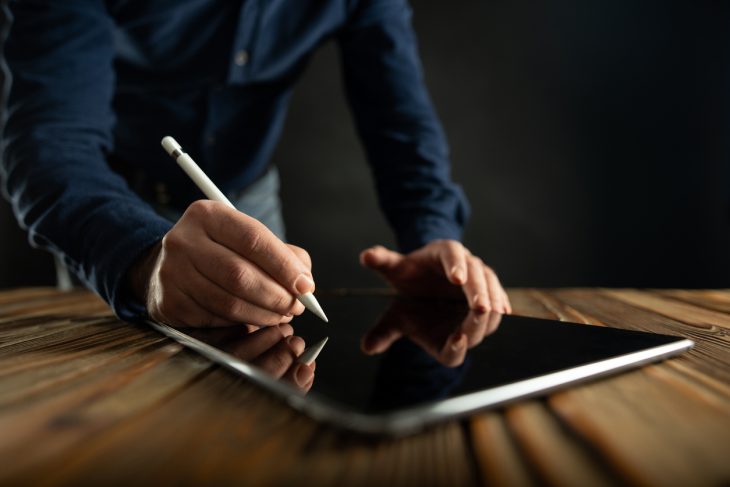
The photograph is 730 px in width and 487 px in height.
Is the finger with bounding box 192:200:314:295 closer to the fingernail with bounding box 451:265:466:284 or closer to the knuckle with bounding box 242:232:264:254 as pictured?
the knuckle with bounding box 242:232:264:254

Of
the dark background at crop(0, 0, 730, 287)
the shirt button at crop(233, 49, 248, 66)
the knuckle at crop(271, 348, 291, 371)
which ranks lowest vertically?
the dark background at crop(0, 0, 730, 287)

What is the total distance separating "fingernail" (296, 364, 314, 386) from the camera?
238 millimetres

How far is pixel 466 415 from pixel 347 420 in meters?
0.05

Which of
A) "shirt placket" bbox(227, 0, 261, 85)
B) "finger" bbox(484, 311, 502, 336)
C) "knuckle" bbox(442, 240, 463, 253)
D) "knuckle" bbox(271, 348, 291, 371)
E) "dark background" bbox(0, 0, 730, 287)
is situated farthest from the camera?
"dark background" bbox(0, 0, 730, 287)

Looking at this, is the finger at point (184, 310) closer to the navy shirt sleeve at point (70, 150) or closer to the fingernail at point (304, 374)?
the navy shirt sleeve at point (70, 150)

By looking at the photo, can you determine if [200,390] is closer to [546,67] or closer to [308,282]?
[308,282]

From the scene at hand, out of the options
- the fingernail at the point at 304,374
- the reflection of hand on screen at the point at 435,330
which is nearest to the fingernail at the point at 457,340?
the reflection of hand on screen at the point at 435,330

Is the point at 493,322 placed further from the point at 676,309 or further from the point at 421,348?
the point at 676,309

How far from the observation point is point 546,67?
79.0 inches

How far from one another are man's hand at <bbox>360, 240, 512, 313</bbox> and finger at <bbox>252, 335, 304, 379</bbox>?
24 cm

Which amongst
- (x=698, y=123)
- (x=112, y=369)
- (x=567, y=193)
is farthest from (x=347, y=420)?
(x=698, y=123)

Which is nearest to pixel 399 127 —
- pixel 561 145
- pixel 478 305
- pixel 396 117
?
pixel 396 117

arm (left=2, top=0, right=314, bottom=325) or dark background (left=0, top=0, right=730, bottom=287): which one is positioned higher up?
arm (left=2, top=0, right=314, bottom=325)

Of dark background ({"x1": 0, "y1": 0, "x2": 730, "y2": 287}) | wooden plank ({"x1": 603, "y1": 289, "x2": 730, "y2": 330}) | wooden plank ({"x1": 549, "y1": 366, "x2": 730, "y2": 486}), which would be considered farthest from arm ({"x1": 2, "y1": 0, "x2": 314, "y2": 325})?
dark background ({"x1": 0, "y1": 0, "x2": 730, "y2": 287})
